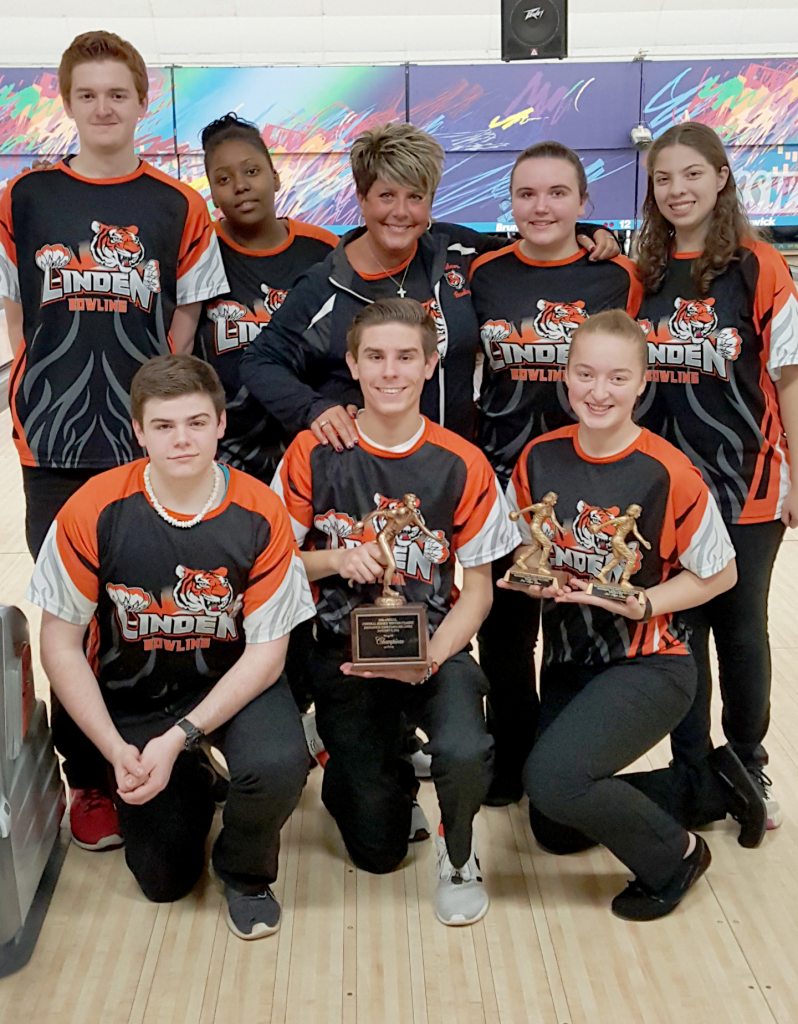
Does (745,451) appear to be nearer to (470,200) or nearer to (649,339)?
(649,339)

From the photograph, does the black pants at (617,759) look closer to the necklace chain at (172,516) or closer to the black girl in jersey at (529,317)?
the black girl in jersey at (529,317)

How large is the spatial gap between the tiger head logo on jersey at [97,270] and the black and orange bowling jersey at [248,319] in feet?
0.67

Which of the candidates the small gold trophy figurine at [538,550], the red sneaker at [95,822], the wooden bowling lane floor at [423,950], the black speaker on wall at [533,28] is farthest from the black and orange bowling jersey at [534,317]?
the black speaker on wall at [533,28]

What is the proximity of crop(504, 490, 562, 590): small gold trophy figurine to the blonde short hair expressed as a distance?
593mm

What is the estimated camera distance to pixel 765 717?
200cm

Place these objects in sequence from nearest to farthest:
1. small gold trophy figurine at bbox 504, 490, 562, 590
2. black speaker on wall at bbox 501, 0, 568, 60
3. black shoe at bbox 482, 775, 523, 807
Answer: small gold trophy figurine at bbox 504, 490, 562, 590, black shoe at bbox 482, 775, 523, 807, black speaker on wall at bbox 501, 0, 568, 60

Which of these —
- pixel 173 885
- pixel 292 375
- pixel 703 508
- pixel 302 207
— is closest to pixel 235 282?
pixel 292 375

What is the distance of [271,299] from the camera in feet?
6.71

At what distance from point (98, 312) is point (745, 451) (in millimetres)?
1206

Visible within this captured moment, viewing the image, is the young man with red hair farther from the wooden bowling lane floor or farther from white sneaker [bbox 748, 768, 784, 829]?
white sneaker [bbox 748, 768, 784, 829]

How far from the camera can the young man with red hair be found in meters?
1.84

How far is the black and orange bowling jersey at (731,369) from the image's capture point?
5.96ft

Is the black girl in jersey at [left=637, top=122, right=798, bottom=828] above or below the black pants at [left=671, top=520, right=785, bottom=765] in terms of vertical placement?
above

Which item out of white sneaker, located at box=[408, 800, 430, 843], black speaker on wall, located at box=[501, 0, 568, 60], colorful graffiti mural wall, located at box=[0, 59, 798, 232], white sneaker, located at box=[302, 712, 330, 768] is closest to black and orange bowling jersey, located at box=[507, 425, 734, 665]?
white sneaker, located at box=[408, 800, 430, 843]
